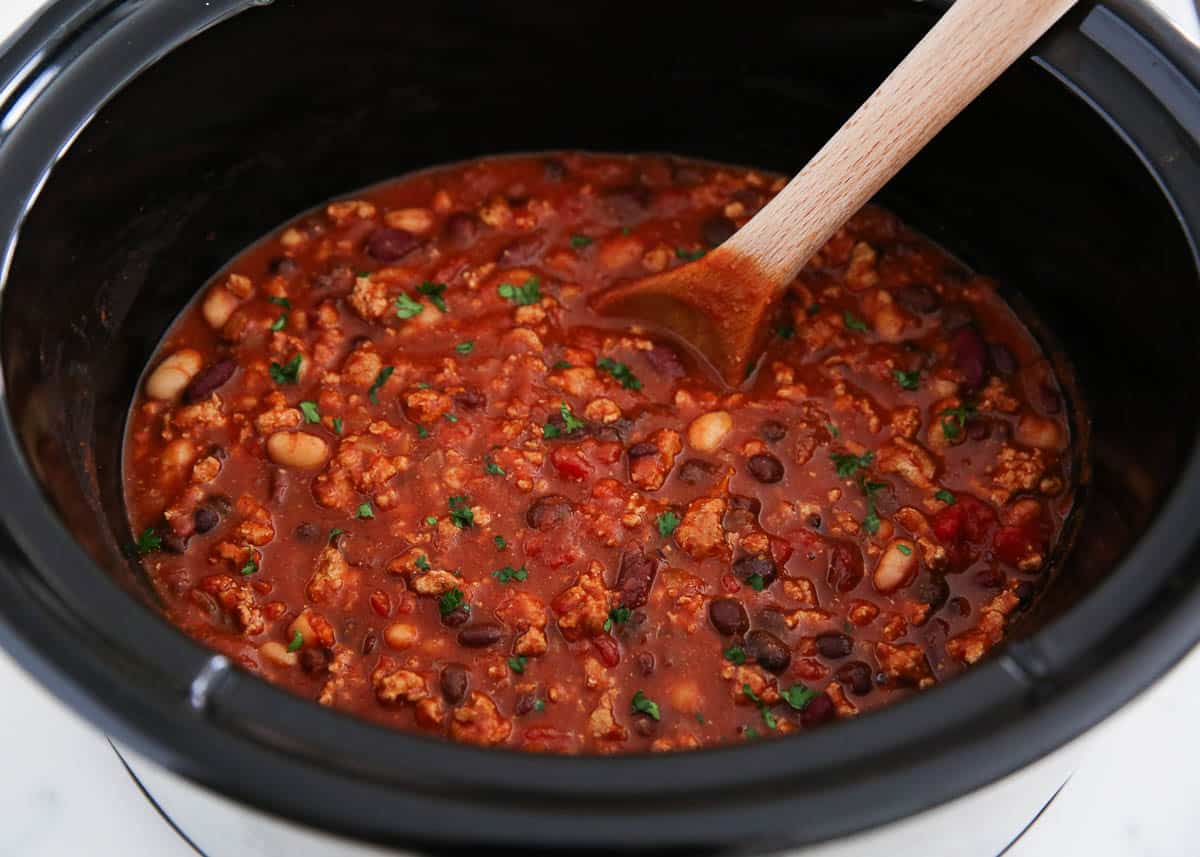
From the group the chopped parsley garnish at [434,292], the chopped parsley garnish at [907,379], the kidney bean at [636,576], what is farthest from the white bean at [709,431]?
the chopped parsley garnish at [434,292]

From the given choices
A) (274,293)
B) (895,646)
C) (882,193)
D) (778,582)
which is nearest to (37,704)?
(274,293)

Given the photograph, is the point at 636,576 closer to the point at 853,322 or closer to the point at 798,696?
the point at 798,696

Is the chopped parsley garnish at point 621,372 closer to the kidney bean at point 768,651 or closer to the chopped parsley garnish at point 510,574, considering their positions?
the chopped parsley garnish at point 510,574

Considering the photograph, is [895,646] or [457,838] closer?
[457,838]

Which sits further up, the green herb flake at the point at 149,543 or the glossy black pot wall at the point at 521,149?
the glossy black pot wall at the point at 521,149

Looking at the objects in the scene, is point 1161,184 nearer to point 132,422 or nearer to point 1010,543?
point 1010,543

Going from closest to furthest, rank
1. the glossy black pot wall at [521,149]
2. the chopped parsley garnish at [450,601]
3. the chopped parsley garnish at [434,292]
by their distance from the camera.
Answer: the glossy black pot wall at [521,149] → the chopped parsley garnish at [450,601] → the chopped parsley garnish at [434,292]

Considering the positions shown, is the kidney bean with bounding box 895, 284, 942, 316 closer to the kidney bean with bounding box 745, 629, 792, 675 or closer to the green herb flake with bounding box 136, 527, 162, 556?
the kidney bean with bounding box 745, 629, 792, 675

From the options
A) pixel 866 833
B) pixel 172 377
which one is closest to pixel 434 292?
pixel 172 377
